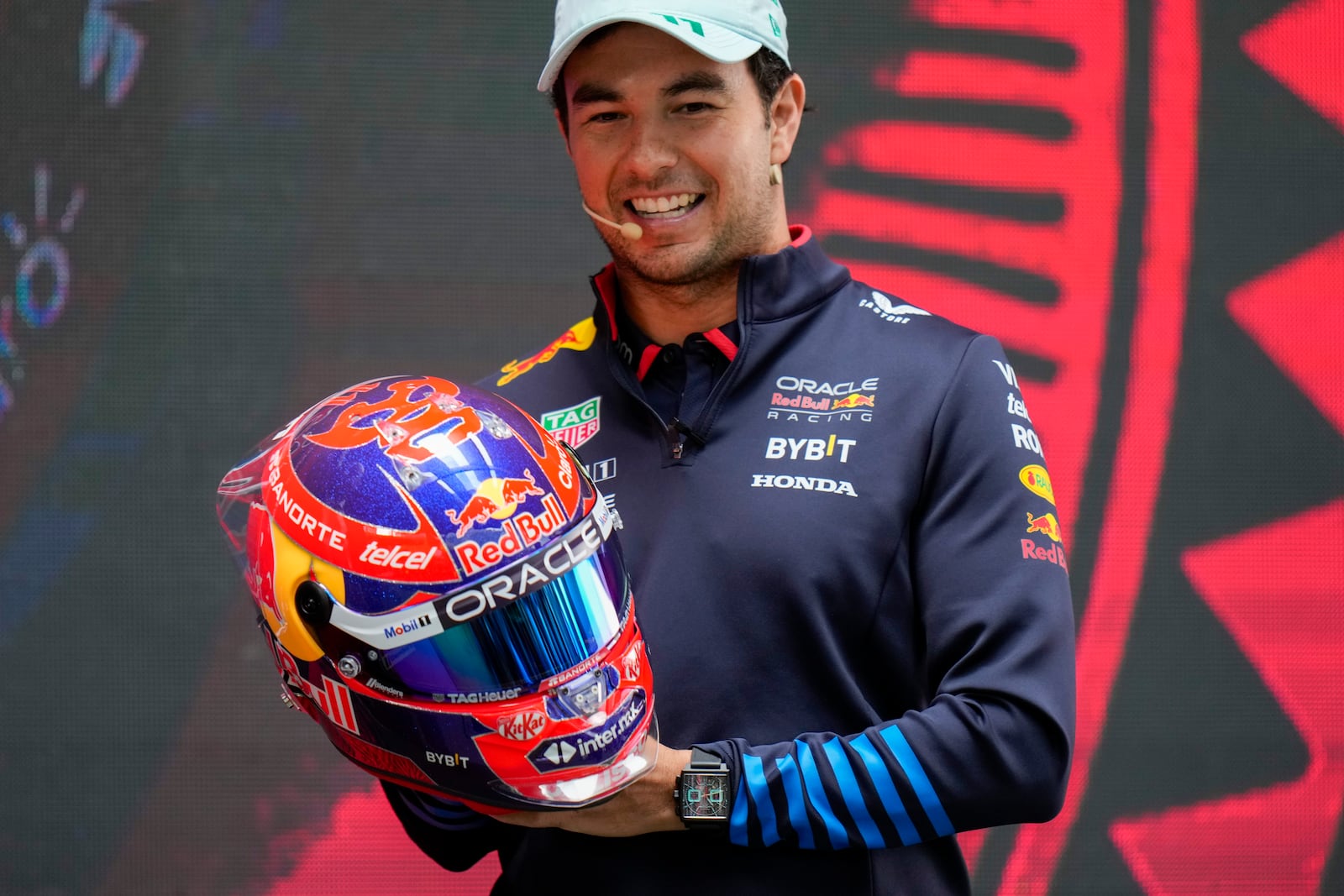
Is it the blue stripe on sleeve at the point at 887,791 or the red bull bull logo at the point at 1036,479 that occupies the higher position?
the red bull bull logo at the point at 1036,479

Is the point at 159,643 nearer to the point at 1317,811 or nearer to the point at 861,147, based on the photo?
the point at 861,147

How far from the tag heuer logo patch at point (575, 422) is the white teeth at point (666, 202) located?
20 centimetres

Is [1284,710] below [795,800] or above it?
below

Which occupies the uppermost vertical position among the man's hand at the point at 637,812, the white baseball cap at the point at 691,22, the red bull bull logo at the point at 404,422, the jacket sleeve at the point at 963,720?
the white baseball cap at the point at 691,22

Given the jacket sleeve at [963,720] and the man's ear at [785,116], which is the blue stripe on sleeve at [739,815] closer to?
the jacket sleeve at [963,720]

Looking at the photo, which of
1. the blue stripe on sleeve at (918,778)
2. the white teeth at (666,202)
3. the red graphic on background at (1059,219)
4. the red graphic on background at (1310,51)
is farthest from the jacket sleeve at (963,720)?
the red graphic on background at (1310,51)

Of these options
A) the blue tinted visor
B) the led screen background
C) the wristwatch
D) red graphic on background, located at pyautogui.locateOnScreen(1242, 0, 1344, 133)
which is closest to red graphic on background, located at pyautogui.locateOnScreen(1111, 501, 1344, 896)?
the led screen background

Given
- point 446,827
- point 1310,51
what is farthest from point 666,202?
point 1310,51

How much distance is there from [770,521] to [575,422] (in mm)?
270

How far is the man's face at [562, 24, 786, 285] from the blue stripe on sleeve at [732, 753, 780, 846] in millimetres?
500

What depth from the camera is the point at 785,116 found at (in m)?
1.43

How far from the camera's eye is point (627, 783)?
1063mm

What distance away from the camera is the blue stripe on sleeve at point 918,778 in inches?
41.4

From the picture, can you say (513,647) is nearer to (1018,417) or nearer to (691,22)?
(1018,417)
